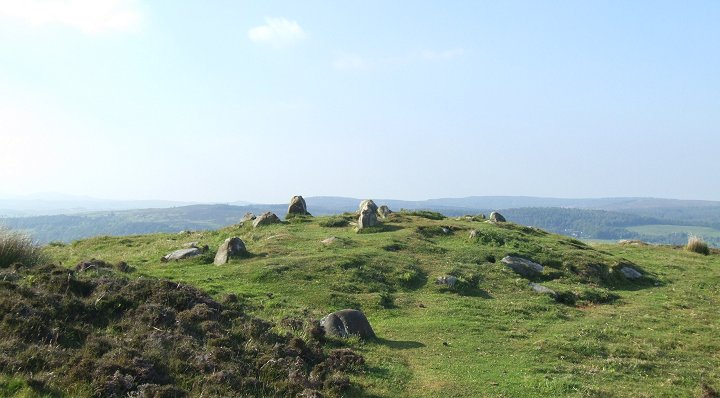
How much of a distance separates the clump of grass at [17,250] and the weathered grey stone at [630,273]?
3055cm

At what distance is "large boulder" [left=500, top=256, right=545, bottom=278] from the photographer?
30.6m

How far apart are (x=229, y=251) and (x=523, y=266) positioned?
16.4 meters

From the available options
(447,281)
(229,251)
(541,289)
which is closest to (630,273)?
(541,289)

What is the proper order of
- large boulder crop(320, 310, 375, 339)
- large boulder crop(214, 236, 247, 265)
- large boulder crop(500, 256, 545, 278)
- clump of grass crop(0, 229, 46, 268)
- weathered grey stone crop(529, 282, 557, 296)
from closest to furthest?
large boulder crop(320, 310, 375, 339) → clump of grass crop(0, 229, 46, 268) → weathered grey stone crop(529, 282, 557, 296) → large boulder crop(214, 236, 247, 265) → large boulder crop(500, 256, 545, 278)

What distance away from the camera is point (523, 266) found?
31000 millimetres

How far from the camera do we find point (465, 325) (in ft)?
67.5

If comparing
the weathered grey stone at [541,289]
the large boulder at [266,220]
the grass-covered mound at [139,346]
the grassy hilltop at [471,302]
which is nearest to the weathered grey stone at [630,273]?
the grassy hilltop at [471,302]

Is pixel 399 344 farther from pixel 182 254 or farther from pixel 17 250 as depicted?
pixel 182 254

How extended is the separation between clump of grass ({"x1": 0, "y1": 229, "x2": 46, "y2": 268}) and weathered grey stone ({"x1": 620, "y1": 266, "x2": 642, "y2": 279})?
30.6 metres

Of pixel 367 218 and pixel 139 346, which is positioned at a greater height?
pixel 367 218

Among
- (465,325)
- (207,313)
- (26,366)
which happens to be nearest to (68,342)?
(26,366)

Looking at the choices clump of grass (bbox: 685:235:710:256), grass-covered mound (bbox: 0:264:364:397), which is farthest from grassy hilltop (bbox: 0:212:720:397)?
clump of grass (bbox: 685:235:710:256)

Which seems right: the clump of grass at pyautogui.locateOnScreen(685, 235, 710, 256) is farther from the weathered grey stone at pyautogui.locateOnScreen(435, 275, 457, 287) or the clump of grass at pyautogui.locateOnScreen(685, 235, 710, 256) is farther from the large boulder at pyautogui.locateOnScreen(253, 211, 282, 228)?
the large boulder at pyautogui.locateOnScreen(253, 211, 282, 228)

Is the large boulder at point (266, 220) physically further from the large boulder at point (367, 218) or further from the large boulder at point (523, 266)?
the large boulder at point (523, 266)
